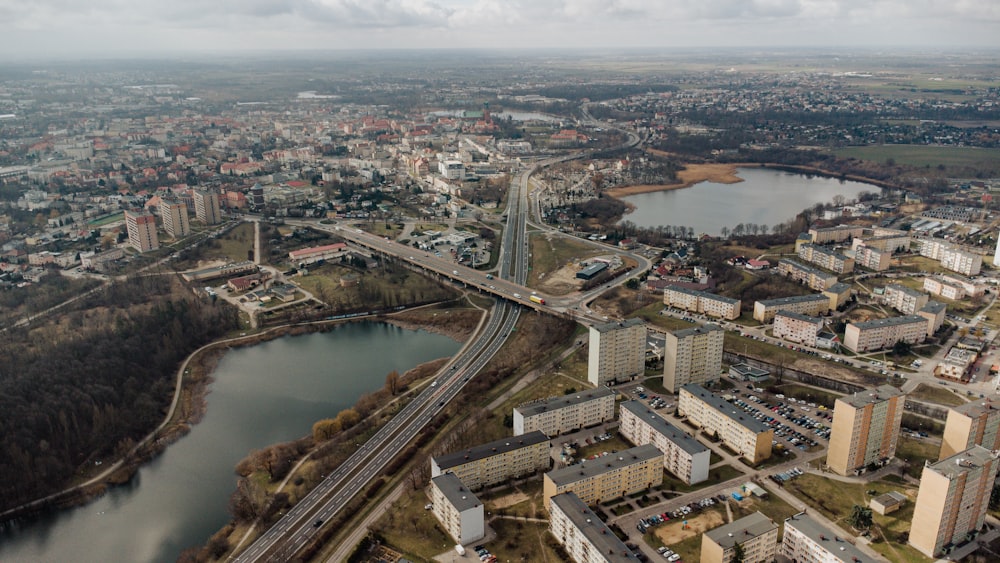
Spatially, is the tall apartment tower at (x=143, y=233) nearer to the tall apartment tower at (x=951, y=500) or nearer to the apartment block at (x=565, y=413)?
the apartment block at (x=565, y=413)

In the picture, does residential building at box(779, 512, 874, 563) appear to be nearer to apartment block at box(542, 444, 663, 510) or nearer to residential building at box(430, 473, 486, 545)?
apartment block at box(542, 444, 663, 510)

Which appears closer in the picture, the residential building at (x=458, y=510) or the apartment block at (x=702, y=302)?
the residential building at (x=458, y=510)

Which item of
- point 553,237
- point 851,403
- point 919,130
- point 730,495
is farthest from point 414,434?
point 919,130

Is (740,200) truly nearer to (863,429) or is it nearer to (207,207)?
(863,429)

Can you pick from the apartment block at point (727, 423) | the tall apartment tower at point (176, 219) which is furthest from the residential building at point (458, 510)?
the tall apartment tower at point (176, 219)

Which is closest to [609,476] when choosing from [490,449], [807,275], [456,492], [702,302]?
[490,449]

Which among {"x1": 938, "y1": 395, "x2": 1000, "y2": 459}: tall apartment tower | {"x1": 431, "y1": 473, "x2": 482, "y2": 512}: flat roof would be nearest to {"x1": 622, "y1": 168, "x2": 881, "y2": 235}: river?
{"x1": 938, "y1": 395, "x2": 1000, "y2": 459}: tall apartment tower

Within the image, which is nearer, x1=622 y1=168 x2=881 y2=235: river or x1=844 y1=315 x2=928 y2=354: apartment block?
x1=844 y1=315 x2=928 y2=354: apartment block
